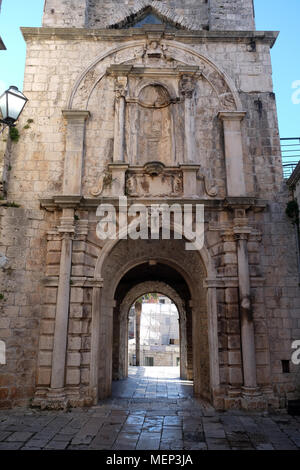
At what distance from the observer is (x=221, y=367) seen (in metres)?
7.27

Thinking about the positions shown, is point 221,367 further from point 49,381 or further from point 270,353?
point 49,381

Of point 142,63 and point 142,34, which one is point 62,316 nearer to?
point 142,63

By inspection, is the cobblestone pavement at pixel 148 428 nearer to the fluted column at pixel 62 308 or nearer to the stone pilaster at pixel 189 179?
the fluted column at pixel 62 308

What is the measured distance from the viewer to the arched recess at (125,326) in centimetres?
1187

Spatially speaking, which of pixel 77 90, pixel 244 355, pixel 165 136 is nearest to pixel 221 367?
pixel 244 355

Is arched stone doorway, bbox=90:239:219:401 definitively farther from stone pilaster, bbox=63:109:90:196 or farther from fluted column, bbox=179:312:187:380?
fluted column, bbox=179:312:187:380

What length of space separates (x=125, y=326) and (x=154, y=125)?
7.60 m

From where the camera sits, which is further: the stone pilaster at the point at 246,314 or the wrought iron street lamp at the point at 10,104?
the stone pilaster at the point at 246,314

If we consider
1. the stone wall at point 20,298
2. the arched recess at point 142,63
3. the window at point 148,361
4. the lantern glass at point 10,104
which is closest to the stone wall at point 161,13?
the arched recess at point 142,63

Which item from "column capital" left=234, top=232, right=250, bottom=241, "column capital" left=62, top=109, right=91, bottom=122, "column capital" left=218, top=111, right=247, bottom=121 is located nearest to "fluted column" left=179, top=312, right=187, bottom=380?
"column capital" left=234, top=232, right=250, bottom=241

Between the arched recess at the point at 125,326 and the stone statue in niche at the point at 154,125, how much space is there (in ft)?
18.5

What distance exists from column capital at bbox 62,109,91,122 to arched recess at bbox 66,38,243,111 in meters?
0.23

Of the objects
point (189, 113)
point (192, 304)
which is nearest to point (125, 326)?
point (192, 304)

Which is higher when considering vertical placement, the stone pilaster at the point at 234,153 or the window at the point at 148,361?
the stone pilaster at the point at 234,153
